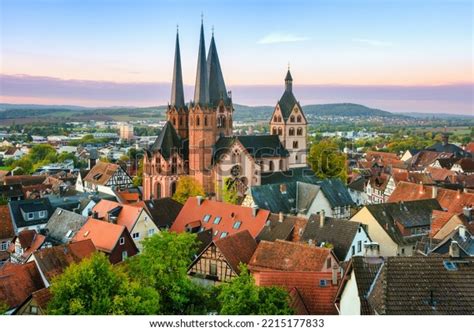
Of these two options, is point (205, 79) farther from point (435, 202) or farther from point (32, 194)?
point (435, 202)

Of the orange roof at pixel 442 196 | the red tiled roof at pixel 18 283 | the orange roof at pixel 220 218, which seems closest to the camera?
the red tiled roof at pixel 18 283

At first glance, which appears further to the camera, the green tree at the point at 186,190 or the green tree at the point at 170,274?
the green tree at the point at 186,190

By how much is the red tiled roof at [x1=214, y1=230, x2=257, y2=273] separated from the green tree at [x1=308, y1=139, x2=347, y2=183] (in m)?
26.0

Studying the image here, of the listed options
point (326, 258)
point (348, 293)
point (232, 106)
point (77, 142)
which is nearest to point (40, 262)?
point (326, 258)

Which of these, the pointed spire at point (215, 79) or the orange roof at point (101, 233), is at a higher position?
the pointed spire at point (215, 79)

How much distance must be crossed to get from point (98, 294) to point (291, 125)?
34.7 meters

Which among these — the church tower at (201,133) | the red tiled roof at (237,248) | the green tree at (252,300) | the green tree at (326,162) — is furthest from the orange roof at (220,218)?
the green tree at (326,162)

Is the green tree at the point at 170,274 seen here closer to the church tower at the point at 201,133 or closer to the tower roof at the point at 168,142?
the church tower at the point at 201,133

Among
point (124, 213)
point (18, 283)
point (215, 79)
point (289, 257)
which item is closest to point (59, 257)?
point (18, 283)

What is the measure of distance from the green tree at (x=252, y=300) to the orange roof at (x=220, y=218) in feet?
31.3

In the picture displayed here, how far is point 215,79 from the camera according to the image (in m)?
37.0

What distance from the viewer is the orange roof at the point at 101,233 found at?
16844 mm

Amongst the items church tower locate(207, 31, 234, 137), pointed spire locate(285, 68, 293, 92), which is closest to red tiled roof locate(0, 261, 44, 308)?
church tower locate(207, 31, 234, 137)

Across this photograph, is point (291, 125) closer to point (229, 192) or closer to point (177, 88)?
point (177, 88)
